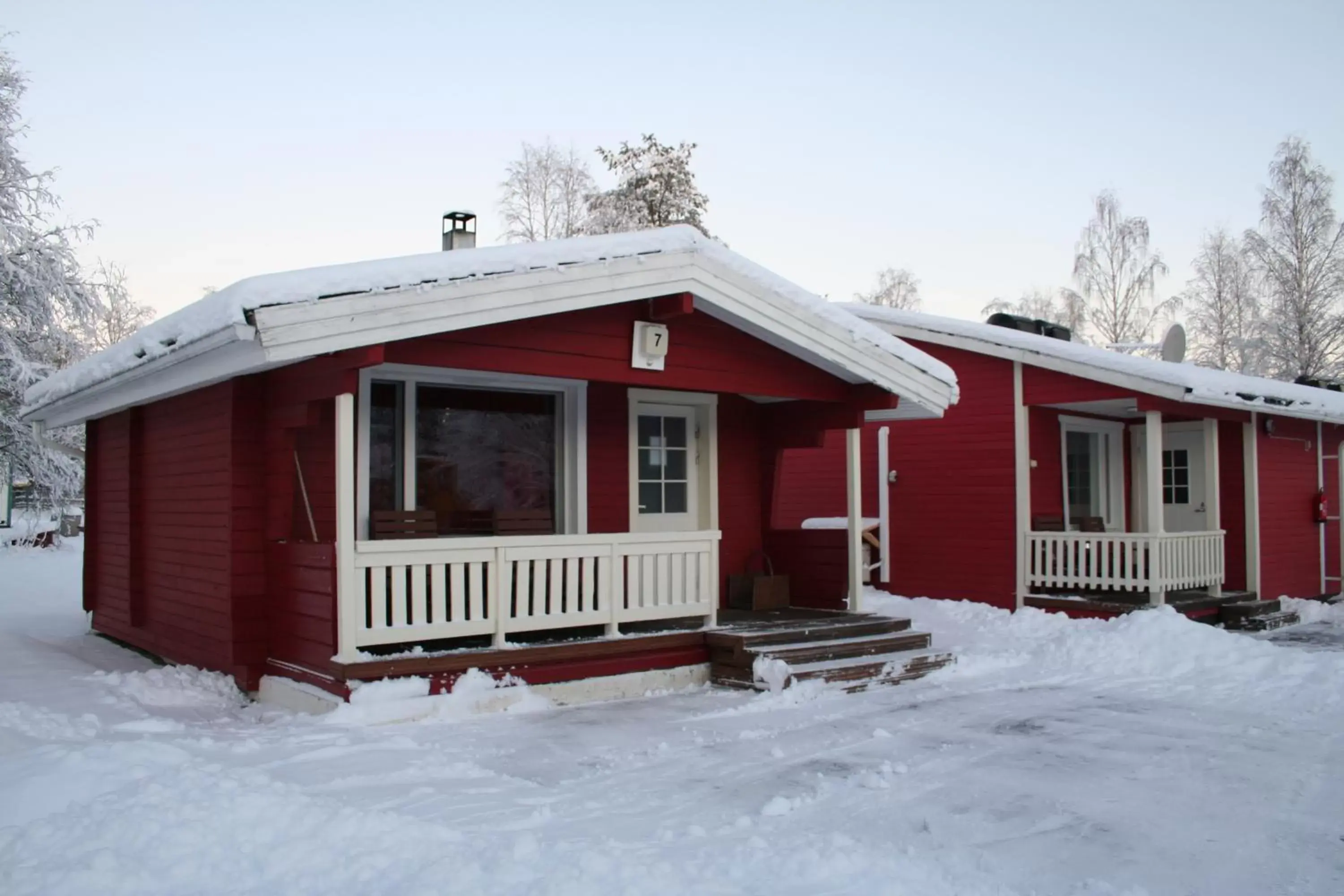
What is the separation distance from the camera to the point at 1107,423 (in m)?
14.8

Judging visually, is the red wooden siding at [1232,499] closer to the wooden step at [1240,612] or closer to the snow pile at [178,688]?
the wooden step at [1240,612]

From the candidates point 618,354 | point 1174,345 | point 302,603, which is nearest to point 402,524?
point 302,603

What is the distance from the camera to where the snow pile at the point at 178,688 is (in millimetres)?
7734

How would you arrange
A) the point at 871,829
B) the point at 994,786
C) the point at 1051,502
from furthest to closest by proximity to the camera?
the point at 1051,502 < the point at 994,786 < the point at 871,829

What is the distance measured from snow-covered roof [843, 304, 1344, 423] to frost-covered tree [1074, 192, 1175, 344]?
19.5 meters

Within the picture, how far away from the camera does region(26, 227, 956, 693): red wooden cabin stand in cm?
693

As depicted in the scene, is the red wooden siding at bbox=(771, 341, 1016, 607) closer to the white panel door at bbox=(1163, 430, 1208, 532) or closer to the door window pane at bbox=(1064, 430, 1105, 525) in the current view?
the door window pane at bbox=(1064, 430, 1105, 525)

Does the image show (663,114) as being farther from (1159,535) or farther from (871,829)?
(871,829)

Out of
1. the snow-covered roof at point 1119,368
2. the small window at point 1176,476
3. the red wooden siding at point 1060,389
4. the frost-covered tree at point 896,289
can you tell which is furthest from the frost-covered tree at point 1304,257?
the red wooden siding at point 1060,389

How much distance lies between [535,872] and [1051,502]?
447 inches

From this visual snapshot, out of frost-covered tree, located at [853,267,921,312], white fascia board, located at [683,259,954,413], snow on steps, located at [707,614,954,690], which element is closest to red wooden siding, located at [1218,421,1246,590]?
white fascia board, located at [683,259,954,413]

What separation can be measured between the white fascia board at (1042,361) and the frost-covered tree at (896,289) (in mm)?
30468

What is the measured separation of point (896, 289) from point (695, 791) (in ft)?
135

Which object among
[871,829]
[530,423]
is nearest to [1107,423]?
[530,423]
